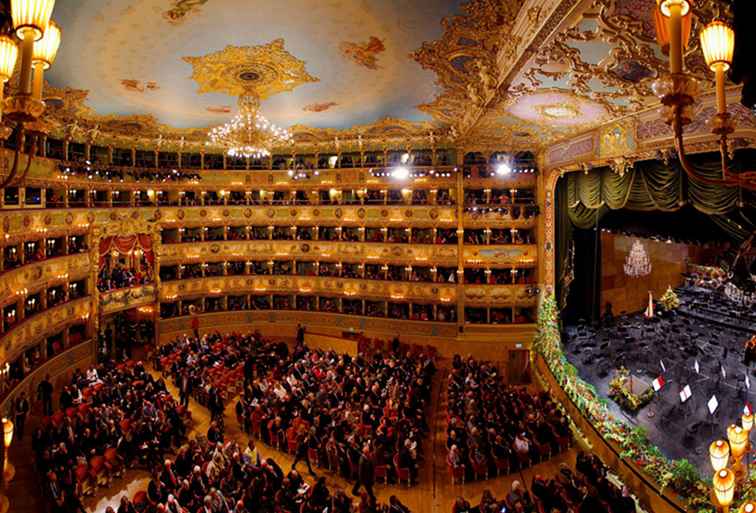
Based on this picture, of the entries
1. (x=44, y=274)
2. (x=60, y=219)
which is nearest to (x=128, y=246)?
(x=60, y=219)

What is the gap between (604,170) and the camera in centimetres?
1366

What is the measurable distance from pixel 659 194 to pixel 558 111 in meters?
3.22

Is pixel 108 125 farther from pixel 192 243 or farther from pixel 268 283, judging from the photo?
pixel 268 283

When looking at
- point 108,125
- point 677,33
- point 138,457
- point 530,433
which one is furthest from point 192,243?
point 677,33

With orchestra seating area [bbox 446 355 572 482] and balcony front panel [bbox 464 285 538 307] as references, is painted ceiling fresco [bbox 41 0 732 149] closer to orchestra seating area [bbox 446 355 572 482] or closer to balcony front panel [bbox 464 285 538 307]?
balcony front panel [bbox 464 285 538 307]

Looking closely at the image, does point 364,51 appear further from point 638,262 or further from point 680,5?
point 638,262

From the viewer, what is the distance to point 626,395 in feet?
41.2

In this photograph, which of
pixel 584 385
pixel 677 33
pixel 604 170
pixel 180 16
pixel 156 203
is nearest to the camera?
pixel 677 33

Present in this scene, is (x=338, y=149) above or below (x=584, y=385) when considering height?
above

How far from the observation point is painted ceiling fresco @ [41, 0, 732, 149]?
Answer: 24.1 ft

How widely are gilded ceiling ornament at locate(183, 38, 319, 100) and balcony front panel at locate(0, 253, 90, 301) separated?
314 inches

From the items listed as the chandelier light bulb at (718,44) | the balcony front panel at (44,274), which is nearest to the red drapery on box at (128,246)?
the balcony front panel at (44,274)

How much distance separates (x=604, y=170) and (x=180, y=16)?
11.9 m

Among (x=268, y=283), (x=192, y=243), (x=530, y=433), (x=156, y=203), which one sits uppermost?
(x=156, y=203)
